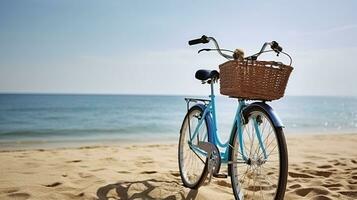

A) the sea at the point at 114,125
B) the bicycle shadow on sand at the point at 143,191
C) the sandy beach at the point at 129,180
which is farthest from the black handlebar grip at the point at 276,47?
the sea at the point at 114,125

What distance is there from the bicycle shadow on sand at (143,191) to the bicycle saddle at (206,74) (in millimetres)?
1220

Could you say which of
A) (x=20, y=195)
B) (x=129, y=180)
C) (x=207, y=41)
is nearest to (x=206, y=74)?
(x=207, y=41)

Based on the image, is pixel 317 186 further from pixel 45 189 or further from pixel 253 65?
pixel 45 189

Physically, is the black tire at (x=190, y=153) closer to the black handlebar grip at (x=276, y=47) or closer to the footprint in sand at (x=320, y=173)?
the black handlebar grip at (x=276, y=47)

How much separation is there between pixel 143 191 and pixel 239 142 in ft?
4.08

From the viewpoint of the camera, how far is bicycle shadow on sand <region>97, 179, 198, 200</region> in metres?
3.67

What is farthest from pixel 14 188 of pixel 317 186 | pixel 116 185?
pixel 317 186

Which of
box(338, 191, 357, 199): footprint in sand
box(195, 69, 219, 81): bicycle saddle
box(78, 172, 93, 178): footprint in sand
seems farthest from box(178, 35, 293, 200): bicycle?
box(78, 172, 93, 178): footprint in sand

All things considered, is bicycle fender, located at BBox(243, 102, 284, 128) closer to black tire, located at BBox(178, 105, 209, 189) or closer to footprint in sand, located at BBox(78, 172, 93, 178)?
black tire, located at BBox(178, 105, 209, 189)

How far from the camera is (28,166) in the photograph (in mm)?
5191

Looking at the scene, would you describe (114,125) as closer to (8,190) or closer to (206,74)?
(8,190)

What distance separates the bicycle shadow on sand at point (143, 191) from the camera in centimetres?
367

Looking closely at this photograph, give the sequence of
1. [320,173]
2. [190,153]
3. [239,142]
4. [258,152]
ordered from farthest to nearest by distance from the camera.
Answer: [320,173], [190,153], [239,142], [258,152]

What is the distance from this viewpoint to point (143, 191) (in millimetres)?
3834
